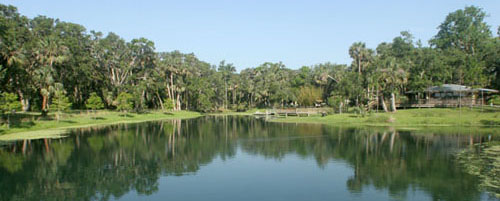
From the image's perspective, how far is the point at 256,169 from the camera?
26.7 metres

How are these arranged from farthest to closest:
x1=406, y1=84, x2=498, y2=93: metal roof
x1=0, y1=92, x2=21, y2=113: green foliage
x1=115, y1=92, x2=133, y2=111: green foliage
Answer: x1=115, y1=92, x2=133, y2=111: green foliage, x1=406, y1=84, x2=498, y2=93: metal roof, x1=0, y1=92, x2=21, y2=113: green foliage

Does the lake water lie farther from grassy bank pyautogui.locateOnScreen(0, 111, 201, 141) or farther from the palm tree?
the palm tree

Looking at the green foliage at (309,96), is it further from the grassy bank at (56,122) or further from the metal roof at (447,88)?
the grassy bank at (56,122)

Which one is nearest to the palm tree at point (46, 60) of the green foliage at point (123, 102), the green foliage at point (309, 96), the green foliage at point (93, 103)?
the green foliage at point (93, 103)

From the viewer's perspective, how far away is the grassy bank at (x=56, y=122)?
44.9 m

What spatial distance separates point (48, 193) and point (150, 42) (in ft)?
246

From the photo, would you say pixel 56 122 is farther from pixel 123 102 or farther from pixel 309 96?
pixel 309 96

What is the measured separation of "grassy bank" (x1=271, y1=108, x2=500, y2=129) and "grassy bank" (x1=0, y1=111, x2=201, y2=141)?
1484 inches

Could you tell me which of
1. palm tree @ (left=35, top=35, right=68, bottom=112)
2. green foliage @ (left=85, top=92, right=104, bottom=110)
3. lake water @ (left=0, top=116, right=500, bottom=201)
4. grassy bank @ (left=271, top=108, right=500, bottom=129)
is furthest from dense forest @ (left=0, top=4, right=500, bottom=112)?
lake water @ (left=0, top=116, right=500, bottom=201)

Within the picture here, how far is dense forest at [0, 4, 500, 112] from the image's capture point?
57.5m

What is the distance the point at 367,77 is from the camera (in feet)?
215

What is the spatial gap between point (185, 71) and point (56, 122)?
46410 millimetres

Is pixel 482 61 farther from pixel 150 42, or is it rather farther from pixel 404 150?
pixel 150 42

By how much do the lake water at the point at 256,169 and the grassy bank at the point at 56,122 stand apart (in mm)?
7562
